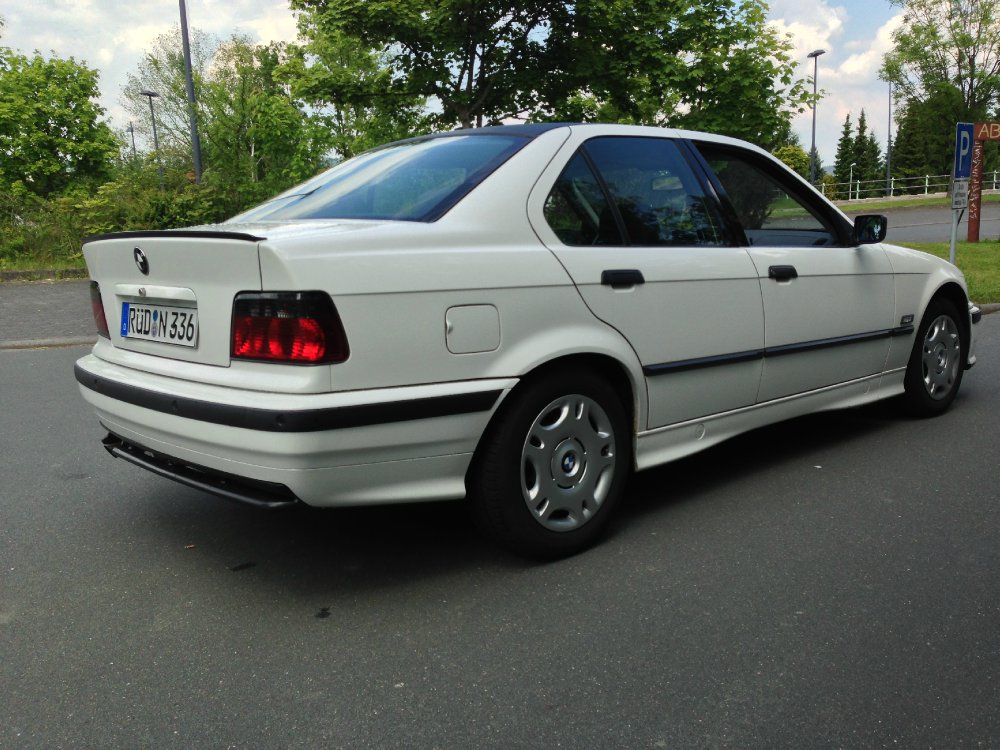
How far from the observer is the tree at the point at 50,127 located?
34.4m

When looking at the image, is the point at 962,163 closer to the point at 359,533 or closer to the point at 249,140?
the point at 359,533

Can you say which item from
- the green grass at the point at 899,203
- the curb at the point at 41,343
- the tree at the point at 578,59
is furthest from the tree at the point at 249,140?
the green grass at the point at 899,203

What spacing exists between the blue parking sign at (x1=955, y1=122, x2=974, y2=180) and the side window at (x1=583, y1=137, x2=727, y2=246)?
843 cm

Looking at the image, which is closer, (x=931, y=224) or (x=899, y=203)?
(x=931, y=224)

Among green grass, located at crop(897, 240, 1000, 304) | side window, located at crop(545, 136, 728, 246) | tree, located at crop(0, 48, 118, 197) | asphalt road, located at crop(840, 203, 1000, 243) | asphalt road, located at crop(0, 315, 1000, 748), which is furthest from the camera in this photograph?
tree, located at crop(0, 48, 118, 197)

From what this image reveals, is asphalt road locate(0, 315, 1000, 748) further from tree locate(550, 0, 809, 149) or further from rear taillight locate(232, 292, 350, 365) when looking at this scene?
tree locate(550, 0, 809, 149)

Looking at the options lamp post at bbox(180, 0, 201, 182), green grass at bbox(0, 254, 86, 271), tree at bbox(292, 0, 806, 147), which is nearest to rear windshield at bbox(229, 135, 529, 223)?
tree at bbox(292, 0, 806, 147)

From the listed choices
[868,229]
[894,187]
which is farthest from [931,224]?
[868,229]

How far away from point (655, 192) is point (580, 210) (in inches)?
19.6

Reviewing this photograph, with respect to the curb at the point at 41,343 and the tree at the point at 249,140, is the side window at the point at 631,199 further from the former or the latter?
the tree at the point at 249,140

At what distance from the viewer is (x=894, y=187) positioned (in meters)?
48.7

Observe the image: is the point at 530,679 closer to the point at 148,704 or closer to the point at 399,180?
the point at 148,704

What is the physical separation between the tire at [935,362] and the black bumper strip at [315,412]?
325 centimetres

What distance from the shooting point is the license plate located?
2949 mm
